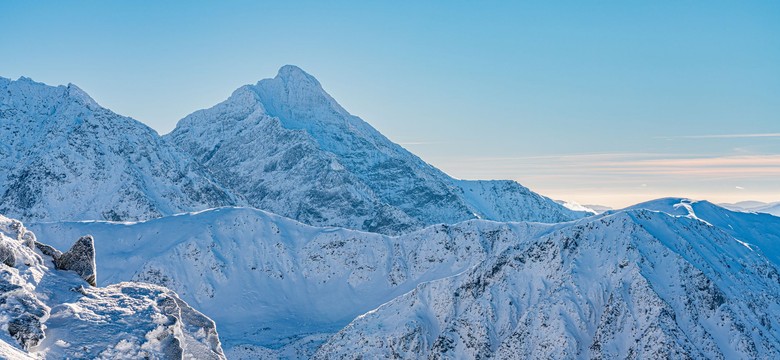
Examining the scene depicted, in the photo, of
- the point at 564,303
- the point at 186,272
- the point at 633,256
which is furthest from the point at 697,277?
the point at 186,272

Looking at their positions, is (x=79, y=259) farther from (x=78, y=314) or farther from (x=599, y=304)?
(x=599, y=304)

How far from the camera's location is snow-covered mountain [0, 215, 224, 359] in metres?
29.0

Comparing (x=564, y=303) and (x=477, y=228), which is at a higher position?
(x=477, y=228)

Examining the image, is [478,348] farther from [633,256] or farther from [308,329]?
[308,329]

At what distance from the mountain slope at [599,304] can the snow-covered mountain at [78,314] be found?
276 ft

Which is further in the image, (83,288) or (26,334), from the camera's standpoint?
(83,288)

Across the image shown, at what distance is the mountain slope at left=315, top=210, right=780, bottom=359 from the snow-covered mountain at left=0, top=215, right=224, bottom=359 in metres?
84.2

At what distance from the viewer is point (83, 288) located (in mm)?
34219

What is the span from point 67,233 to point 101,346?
16794 cm

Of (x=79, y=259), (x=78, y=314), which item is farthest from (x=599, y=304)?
(x=78, y=314)

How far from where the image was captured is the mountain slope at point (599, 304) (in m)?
110

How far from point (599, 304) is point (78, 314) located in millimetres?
97198

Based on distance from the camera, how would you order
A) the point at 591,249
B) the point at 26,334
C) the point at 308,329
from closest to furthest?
the point at 26,334 < the point at 591,249 < the point at 308,329

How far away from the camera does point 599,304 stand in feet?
380
